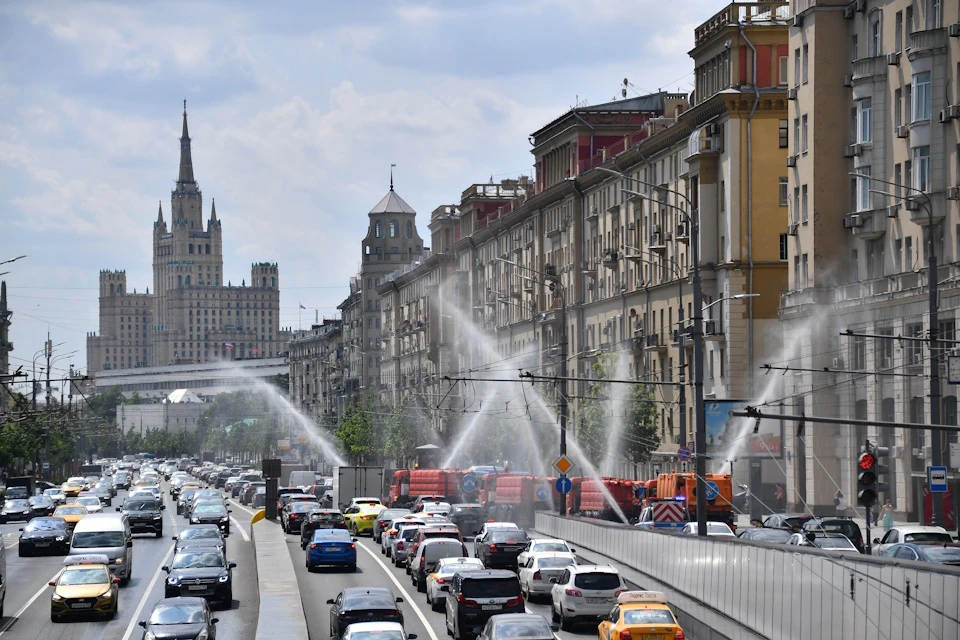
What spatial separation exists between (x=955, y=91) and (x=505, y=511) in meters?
28.6

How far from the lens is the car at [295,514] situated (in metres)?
68.0

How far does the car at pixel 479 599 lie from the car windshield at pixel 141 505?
3840 cm

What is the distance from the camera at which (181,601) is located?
30172 mm

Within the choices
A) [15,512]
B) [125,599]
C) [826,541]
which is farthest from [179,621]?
[15,512]

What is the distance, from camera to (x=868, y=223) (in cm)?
6488

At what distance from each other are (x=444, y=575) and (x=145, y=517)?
108 feet

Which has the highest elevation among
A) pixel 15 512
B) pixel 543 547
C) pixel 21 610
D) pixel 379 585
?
pixel 543 547

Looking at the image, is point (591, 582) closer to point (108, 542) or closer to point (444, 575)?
point (444, 575)

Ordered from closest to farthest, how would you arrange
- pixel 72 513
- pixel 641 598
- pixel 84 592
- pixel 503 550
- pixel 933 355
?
pixel 641 598, pixel 84 592, pixel 503 550, pixel 933 355, pixel 72 513

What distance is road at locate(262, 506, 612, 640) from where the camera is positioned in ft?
112

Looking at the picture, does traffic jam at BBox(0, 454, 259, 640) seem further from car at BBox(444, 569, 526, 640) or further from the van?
car at BBox(444, 569, 526, 640)

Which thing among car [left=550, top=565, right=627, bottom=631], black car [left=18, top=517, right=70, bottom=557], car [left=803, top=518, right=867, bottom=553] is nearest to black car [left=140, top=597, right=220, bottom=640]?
car [left=550, top=565, right=627, bottom=631]

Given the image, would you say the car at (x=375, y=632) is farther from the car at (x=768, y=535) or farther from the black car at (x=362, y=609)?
the car at (x=768, y=535)

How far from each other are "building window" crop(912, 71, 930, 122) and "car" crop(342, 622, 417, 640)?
133 feet
